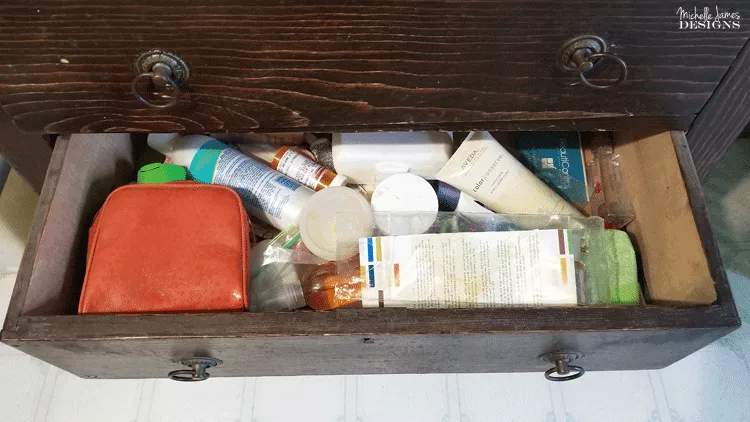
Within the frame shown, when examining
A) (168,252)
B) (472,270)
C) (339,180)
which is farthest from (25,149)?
(472,270)

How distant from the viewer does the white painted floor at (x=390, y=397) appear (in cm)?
70

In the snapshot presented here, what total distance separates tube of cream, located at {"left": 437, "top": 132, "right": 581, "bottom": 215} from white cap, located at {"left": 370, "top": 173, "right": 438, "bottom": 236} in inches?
1.3

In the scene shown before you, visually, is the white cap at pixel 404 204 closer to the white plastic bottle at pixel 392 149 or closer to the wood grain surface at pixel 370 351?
the white plastic bottle at pixel 392 149

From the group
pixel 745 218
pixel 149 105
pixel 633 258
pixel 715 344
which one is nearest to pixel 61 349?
pixel 149 105

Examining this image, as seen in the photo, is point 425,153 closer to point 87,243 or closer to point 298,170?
point 298,170

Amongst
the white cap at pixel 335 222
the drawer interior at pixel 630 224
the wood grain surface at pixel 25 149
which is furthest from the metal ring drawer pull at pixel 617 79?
the wood grain surface at pixel 25 149

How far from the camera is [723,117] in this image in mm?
584

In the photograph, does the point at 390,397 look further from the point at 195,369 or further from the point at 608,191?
the point at 608,191

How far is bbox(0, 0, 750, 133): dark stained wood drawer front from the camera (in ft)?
1.51

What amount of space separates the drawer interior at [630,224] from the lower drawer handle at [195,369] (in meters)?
0.13

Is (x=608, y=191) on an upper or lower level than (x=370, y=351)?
upper

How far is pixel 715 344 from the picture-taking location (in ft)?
2.43

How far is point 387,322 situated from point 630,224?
1.13 feet

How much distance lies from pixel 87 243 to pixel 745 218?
2.80 ft
